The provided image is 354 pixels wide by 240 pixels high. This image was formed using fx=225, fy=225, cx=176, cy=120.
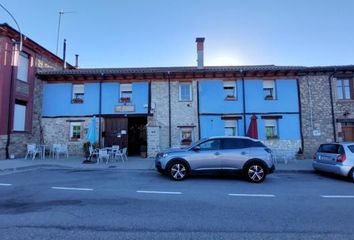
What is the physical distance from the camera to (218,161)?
858 cm

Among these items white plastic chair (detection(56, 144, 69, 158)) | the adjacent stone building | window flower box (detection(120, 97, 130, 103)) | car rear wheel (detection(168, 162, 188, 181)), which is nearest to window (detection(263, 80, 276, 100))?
window flower box (detection(120, 97, 130, 103))

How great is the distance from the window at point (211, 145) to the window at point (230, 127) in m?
7.05

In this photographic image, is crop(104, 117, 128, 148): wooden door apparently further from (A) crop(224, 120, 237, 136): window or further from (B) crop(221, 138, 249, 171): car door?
(B) crop(221, 138, 249, 171): car door

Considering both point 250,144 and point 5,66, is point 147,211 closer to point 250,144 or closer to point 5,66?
point 250,144

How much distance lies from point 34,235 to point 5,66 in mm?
13076

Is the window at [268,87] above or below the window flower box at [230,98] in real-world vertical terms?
above

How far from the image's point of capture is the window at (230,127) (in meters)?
15.7

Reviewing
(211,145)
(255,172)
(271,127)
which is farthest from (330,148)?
(271,127)

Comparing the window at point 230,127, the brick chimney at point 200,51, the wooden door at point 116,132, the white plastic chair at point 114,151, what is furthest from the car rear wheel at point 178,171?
the brick chimney at point 200,51

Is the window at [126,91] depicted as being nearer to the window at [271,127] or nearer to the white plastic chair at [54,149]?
the white plastic chair at [54,149]

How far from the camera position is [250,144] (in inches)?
347

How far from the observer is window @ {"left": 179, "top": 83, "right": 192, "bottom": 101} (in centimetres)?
1605

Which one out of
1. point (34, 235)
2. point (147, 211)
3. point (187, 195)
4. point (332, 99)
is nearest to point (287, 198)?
point (187, 195)

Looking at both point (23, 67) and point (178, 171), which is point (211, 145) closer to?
point (178, 171)
